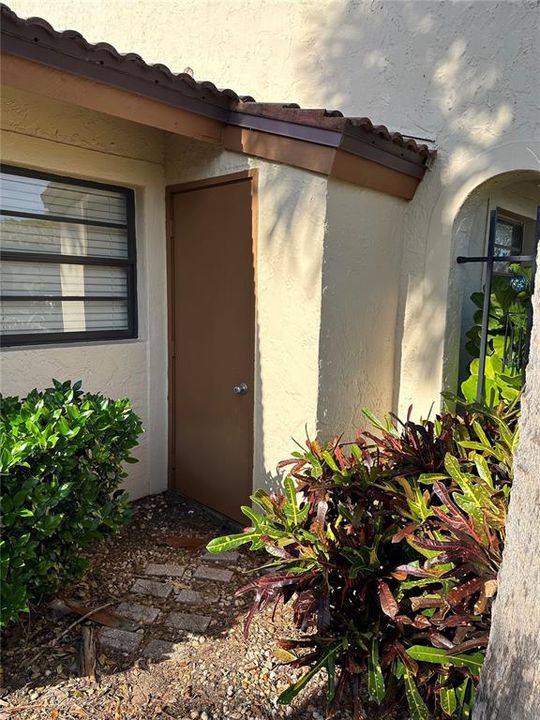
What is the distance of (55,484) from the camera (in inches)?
106

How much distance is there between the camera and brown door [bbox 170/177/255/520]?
4.01m

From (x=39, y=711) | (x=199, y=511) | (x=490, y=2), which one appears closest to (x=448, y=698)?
(x=39, y=711)

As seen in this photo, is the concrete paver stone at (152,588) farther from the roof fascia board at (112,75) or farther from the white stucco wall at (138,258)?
the roof fascia board at (112,75)

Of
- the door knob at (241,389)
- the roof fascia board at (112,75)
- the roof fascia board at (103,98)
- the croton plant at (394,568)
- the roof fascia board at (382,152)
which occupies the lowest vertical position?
the croton plant at (394,568)

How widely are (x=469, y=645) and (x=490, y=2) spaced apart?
4046 millimetres

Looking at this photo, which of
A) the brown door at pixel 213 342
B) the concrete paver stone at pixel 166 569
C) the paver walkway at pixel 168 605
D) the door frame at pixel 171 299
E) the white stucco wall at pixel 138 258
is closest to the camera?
the paver walkway at pixel 168 605

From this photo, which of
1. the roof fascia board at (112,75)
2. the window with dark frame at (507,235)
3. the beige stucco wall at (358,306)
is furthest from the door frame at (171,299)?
the window with dark frame at (507,235)

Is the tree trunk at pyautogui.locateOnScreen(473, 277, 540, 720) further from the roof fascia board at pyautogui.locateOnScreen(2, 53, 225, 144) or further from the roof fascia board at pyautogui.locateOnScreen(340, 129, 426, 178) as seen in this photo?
the roof fascia board at pyautogui.locateOnScreen(2, 53, 225, 144)

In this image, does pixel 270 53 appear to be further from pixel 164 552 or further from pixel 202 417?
pixel 164 552

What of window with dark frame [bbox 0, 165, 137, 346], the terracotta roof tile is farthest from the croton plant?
window with dark frame [bbox 0, 165, 137, 346]

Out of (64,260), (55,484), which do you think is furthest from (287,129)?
(55,484)

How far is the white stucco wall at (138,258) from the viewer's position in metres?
3.75

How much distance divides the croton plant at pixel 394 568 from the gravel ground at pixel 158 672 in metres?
0.20

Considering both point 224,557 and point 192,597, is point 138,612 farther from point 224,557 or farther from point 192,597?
point 224,557
